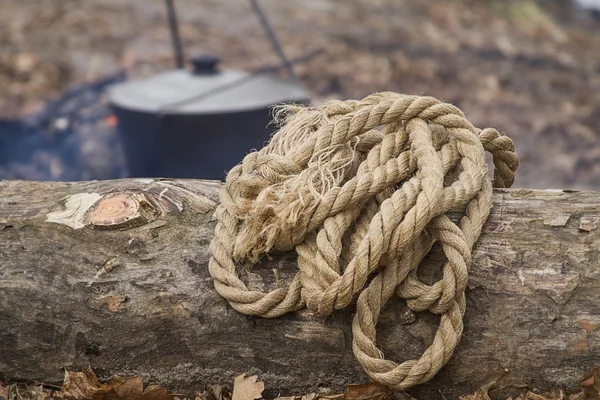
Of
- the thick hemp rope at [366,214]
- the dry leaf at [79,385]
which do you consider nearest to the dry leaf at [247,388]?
the thick hemp rope at [366,214]

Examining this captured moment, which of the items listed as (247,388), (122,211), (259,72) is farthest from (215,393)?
(259,72)

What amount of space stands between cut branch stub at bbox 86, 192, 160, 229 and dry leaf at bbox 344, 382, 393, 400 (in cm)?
75

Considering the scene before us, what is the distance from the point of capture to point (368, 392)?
6.41 ft

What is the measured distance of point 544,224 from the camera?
202 centimetres

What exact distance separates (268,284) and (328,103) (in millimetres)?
591

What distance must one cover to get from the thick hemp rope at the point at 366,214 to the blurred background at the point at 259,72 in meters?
2.39

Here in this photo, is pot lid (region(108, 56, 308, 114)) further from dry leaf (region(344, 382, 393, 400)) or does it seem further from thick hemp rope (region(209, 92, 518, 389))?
dry leaf (region(344, 382, 393, 400))

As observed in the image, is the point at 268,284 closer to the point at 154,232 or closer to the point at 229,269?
the point at 229,269

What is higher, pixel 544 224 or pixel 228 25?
pixel 544 224

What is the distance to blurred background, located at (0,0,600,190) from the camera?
182 inches

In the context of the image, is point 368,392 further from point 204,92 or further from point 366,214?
point 204,92

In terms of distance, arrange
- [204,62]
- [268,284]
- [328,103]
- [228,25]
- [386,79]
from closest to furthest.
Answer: [268,284], [328,103], [204,62], [386,79], [228,25]

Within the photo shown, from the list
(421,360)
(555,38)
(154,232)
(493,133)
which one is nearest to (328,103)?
(493,133)

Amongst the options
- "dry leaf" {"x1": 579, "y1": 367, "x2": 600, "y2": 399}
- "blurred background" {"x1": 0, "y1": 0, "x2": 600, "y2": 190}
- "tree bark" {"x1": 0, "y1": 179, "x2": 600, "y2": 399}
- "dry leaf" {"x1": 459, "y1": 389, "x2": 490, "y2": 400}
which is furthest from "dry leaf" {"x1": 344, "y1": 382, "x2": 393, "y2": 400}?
"blurred background" {"x1": 0, "y1": 0, "x2": 600, "y2": 190}
